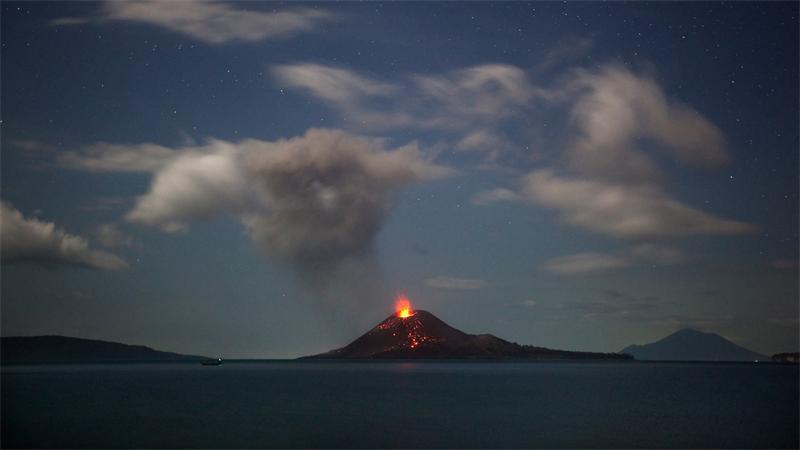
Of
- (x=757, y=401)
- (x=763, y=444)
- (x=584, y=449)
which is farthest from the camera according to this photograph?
(x=757, y=401)

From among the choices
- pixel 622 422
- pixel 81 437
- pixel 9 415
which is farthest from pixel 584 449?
pixel 9 415

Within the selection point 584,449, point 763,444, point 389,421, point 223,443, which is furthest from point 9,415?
point 763,444

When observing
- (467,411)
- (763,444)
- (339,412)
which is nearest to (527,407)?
(467,411)

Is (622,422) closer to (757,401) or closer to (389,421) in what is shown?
(389,421)

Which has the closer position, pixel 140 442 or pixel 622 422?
pixel 140 442

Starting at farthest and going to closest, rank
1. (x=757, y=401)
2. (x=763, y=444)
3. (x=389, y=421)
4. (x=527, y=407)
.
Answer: (x=757, y=401)
(x=527, y=407)
(x=389, y=421)
(x=763, y=444)

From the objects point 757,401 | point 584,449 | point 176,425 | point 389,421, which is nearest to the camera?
point 584,449

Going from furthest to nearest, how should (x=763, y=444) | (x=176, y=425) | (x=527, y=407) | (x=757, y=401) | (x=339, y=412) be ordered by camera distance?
(x=757, y=401), (x=527, y=407), (x=339, y=412), (x=176, y=425), (x=763, y=444)

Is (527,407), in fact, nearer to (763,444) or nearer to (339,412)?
(339,412)

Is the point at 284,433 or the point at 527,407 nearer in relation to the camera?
the point at 284,433
